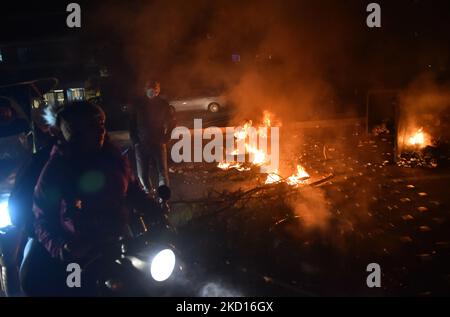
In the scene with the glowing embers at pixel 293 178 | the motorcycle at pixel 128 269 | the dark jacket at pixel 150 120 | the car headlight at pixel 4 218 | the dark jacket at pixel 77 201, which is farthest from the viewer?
the glowing embers at pixel 293 178

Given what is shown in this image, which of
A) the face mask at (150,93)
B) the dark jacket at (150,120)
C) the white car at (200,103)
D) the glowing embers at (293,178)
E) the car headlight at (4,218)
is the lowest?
the glowing embers at (293,178)

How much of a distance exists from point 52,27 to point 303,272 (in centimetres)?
2612

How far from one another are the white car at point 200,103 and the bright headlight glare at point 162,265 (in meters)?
14.6

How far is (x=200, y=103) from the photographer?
17000 millimetres

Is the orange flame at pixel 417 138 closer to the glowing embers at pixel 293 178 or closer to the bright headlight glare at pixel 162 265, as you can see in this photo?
the glowing embers at pixel 293 178

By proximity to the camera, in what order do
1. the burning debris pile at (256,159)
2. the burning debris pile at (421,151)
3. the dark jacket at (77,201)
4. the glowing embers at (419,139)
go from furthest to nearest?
the glowing embers at (419,139) < the burning debris pile at (421,151) < the burning debris pile at (256,159) < the dark jacket at (77,201)

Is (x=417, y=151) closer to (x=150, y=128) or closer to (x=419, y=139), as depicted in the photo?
(x=419, y=139)

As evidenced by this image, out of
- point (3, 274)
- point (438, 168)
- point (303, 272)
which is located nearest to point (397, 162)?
point (438, 168)

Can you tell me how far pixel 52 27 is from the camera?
955 inches

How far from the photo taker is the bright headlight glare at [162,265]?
232 centimetres

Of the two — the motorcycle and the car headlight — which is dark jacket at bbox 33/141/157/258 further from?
the car headlight

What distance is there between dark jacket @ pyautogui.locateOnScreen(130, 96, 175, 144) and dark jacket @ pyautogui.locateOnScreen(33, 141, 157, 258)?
8.78 ft

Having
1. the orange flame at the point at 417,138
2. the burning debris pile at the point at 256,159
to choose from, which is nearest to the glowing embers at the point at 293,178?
the burning debris pile at the point at 256,159

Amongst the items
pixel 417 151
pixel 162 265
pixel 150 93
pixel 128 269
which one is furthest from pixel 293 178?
pixel 128 269
